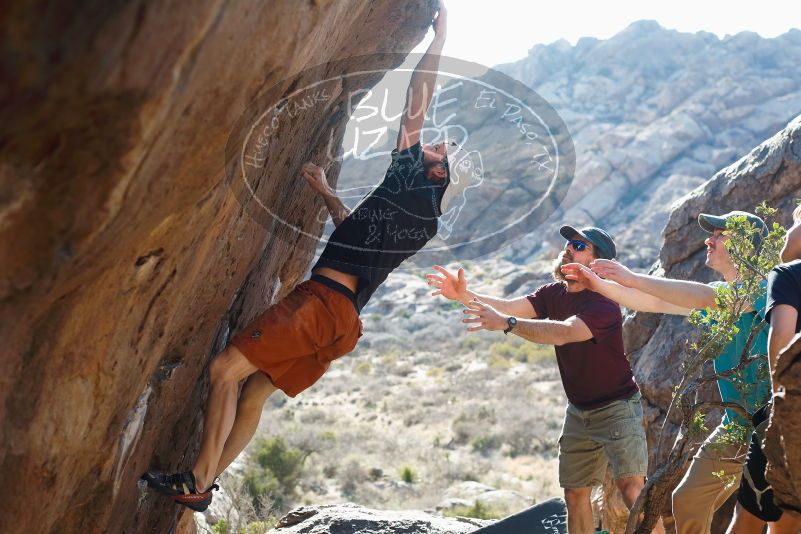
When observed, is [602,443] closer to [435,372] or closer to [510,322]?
[510,322]

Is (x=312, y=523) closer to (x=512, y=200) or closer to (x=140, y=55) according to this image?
(x=512, y=200)

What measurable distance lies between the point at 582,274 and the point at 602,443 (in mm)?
1101

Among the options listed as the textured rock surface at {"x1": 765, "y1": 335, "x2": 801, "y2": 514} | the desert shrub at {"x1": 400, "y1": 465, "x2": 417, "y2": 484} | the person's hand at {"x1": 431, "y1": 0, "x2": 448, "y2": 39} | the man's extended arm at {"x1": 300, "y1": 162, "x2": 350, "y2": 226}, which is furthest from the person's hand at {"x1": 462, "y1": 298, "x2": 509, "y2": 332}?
the desert shrub at {"x1": 400, "y1": 465, "x2": 417, "y2": 484}

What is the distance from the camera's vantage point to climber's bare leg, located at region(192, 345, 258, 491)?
4.57 metres

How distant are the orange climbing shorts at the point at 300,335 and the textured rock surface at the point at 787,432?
2.33 metres

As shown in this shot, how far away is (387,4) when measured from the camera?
20.4ft

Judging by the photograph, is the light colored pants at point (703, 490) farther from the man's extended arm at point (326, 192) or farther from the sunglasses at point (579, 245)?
the man's extended arm at point (326, 192)

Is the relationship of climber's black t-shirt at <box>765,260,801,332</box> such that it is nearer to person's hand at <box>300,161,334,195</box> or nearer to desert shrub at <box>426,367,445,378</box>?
person's hand at <box>300,161,334,195</box>

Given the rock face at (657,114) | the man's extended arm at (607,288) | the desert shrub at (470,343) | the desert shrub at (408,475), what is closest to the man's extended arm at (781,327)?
the man's extended arm at (607,288)

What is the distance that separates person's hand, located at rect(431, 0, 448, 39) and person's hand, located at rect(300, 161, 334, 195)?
1.23 meters

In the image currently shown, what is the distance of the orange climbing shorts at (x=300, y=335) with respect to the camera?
4715mm

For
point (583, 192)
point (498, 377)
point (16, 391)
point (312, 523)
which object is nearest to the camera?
point (16, 391)

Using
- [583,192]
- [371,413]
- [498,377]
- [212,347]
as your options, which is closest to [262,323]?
[212,347]

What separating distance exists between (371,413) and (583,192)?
38279mm
